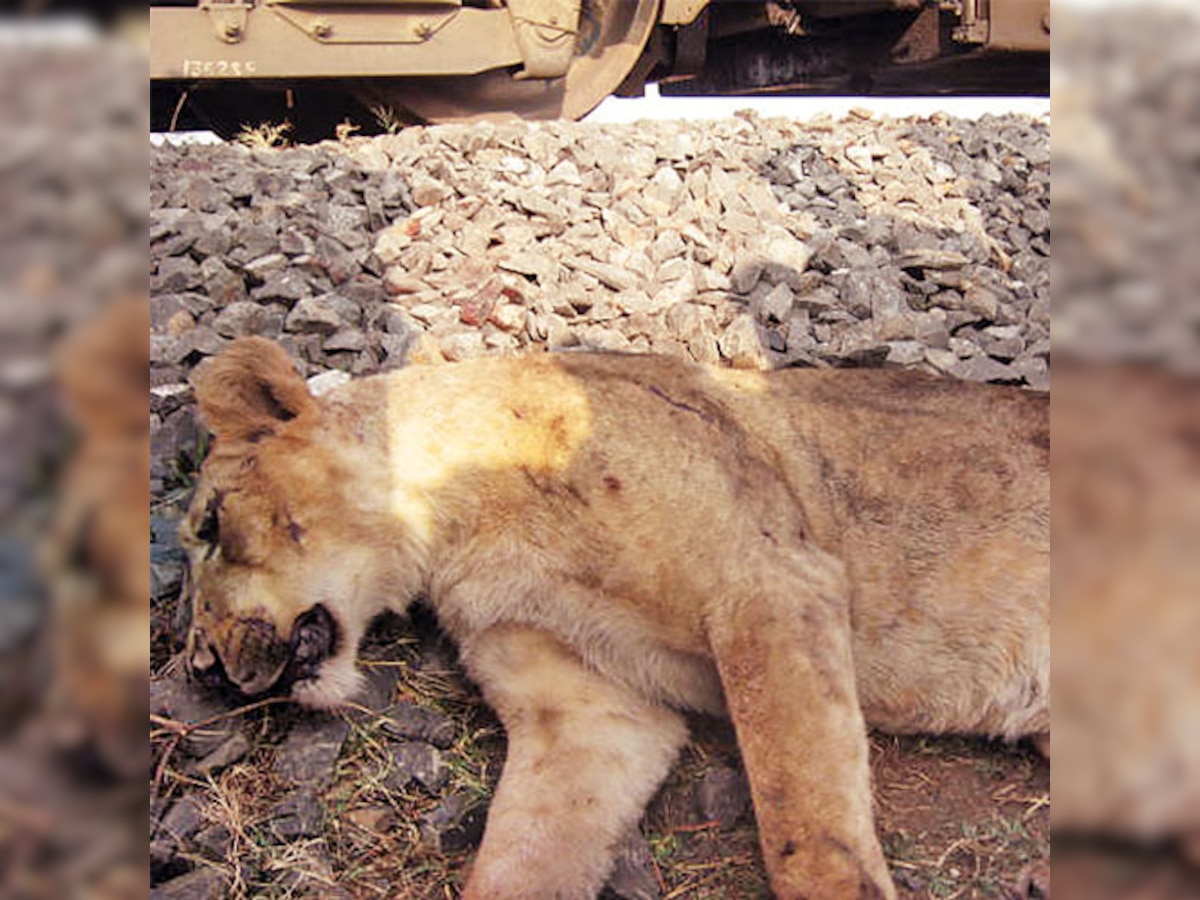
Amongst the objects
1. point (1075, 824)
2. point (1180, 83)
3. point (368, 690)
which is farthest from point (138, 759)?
point (368, 690)

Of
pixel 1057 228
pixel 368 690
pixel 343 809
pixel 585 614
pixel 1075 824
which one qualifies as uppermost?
pixel 1057 228

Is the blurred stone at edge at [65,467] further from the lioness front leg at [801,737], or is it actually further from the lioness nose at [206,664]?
the lioness nose at [206,664]

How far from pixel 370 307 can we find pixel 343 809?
2.75m

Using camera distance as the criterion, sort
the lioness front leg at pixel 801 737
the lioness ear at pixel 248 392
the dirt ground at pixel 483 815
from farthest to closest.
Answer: the lioness ear at pixel 248 392
the dirt ground at pixel 483 815
the lioness front leg at pixel 801 737

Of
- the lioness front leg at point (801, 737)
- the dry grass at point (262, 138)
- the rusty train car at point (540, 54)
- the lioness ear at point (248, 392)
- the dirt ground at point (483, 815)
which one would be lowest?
the dirt ground at point (483, 815)

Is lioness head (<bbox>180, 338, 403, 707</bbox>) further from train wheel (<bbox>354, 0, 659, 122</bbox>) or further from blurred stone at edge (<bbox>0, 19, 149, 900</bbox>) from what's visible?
train wheel (<bbox>354, 0, 659, 122</bbox>)

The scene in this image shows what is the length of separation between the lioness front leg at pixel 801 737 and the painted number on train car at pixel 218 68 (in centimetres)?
700

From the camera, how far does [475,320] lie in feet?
18.3

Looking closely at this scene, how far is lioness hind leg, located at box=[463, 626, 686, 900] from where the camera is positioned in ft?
10.8

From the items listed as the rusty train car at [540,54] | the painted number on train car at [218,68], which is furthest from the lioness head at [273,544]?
the painted number on train car at [218,68]

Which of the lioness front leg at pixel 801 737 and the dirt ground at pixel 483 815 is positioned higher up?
the lioness front leg at pixel 801 737

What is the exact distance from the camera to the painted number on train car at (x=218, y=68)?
28.1ft

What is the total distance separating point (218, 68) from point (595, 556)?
22.1 ft

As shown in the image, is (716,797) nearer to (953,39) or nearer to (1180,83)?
(1180,83)
